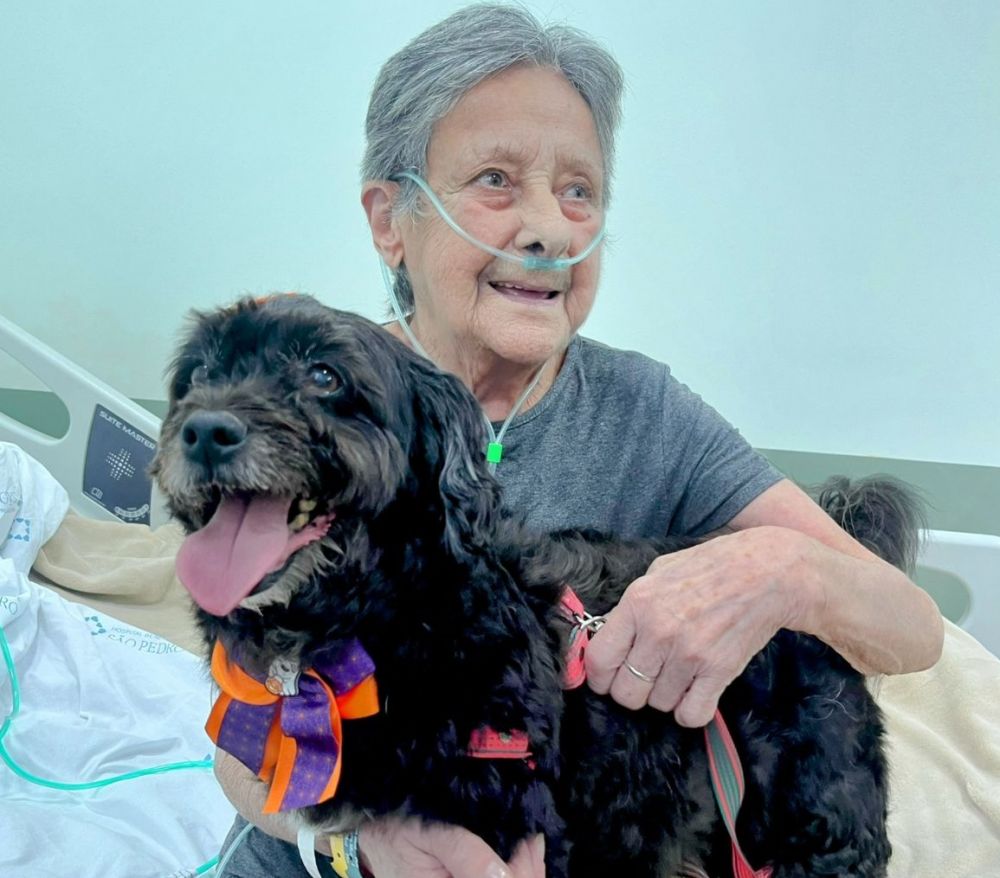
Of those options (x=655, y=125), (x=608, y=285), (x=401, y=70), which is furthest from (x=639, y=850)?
(x=655, y=125)

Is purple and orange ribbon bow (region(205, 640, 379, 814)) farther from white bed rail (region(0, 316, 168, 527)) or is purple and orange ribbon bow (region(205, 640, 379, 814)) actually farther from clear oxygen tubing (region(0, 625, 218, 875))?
white bed rail (region(0, 316, 168, 527))

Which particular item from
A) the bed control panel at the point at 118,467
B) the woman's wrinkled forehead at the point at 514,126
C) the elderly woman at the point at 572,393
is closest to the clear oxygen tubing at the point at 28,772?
the elderly woman at the point at 572,393

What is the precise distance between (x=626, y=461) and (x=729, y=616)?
0.39 metres

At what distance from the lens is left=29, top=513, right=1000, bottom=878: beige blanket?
56.8 inches

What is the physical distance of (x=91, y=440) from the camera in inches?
94.0

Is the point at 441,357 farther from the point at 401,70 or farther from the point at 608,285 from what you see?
the point at 608,285

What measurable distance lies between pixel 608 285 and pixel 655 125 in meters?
0.48

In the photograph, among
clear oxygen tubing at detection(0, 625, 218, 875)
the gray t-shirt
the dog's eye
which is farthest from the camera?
clear oxygen tubing at detection(0, 625, 218, 875)

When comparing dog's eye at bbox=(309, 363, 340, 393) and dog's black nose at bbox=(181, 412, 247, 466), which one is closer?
dog's black nose at bbox=(181, 412, 247, 466)

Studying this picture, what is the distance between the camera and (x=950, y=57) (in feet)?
7.12

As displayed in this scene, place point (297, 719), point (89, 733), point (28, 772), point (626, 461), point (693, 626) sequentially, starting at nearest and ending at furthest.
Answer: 1. point (297, 719)
2. point (693, 626)
3. point (626, 461)
4. point (28, 772)
5. point (89, 733)

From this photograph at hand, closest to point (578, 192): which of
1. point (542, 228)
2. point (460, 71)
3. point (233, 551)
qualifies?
point (542, 228)

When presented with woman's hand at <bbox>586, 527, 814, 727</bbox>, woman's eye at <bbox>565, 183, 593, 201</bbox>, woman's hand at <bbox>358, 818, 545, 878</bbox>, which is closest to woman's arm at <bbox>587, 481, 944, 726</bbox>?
woman's hand at <bbox>586, 527, 814, 727</bbox>

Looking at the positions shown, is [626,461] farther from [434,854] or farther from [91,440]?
[91,440]
